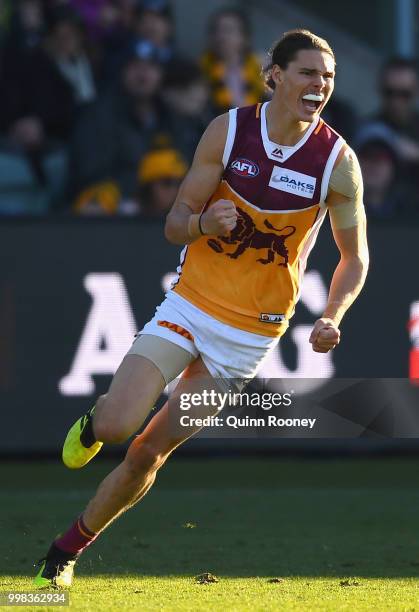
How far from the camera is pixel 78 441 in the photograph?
249 inches

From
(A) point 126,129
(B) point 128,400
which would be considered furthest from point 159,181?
(B) point 128,400

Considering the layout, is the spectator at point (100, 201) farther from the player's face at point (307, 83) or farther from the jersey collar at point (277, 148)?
the player's face at point (307, 83)

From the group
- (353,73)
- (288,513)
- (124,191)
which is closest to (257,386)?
(288,513)

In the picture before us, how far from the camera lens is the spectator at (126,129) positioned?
450 inches

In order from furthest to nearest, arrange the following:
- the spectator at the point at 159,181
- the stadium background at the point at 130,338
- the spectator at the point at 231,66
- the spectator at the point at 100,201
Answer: the spectator at the point at 231,66 → the spectator at the point at 100,201 → the spectator at the point at 159,181 → the stadium background at the point at 130,338

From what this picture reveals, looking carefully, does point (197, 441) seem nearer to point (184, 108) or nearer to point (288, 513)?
point (288, 513)

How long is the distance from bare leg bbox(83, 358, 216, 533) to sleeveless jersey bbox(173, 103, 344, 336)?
322 millimetres

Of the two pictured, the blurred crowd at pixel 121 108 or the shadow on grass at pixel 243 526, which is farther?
the blurred crowd at pixel 121 108

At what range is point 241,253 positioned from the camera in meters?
6.23

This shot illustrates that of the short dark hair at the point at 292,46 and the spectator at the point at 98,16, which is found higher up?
the short dark hair at the point at 292,46

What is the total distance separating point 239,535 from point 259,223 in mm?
2254

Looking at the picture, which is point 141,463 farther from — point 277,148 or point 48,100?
point 48,100

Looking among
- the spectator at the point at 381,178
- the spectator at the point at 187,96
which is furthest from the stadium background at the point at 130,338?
the spectator at the point at 187,96

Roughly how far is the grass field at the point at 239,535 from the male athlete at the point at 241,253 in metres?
0.54
